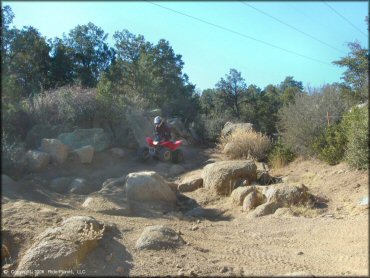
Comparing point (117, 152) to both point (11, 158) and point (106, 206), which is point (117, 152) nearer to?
point (11, 158)

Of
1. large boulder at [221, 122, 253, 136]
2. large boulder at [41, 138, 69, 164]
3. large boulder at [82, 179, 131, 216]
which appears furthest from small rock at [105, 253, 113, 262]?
large boulder at [221, 122, 253, 136]

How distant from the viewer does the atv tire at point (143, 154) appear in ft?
53.2

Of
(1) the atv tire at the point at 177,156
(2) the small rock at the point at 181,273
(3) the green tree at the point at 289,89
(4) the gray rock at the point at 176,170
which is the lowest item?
(4) the gray rock at the point at 176,170

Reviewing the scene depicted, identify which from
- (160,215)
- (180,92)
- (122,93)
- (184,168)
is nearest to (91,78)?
(122,93)

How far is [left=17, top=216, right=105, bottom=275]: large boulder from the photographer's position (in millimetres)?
6918

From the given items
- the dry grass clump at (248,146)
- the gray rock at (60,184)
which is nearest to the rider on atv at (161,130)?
the dry grass clump at (248,146)

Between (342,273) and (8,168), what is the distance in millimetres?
9280

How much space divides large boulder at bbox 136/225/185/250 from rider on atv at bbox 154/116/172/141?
27.5 feet

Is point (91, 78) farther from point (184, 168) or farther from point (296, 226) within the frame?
point (296, 226)

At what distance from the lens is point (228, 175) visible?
12883 mm

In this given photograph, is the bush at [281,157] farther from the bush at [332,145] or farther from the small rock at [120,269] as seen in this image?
the small rock at [120,269]

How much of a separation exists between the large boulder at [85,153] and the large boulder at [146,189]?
394 centimetres

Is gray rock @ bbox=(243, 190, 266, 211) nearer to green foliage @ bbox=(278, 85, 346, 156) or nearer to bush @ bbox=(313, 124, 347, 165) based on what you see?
bush @ bbox=(313, 124, 347, 165)

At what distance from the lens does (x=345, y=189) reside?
451 inches
